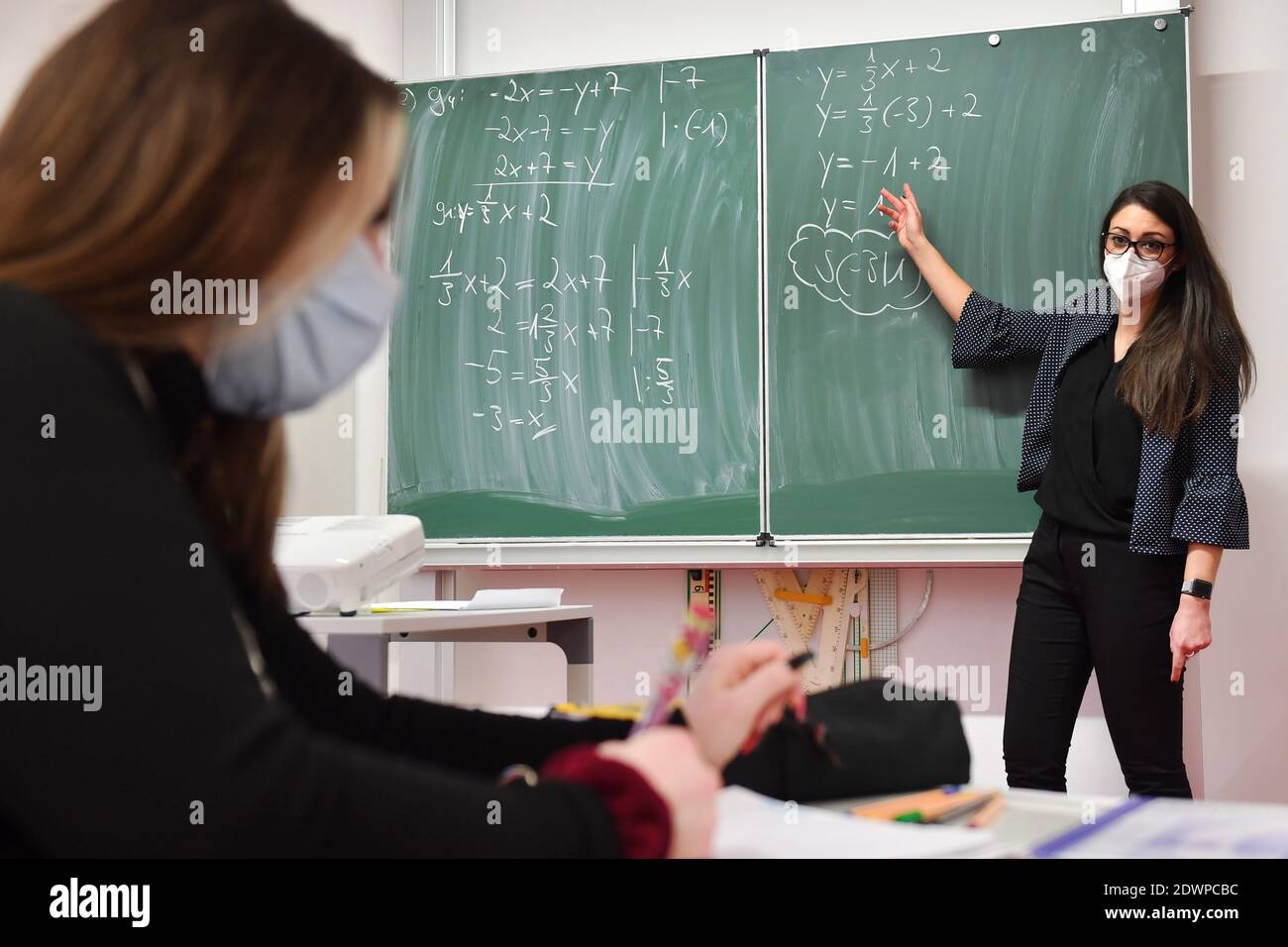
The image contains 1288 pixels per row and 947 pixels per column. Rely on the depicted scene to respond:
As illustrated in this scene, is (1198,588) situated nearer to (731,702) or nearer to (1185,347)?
(1185,347)

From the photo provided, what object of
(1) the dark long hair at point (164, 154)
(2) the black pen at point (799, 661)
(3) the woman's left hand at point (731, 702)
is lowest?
(3) the woman's left hand at point (731, 702)

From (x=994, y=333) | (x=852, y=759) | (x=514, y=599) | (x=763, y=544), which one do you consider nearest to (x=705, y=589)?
(x=763, y=544)

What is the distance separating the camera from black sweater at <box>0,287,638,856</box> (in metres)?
0.43

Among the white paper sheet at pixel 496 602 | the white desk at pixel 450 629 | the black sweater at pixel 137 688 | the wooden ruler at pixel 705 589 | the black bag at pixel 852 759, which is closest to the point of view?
the black sweater at pixel 137 688

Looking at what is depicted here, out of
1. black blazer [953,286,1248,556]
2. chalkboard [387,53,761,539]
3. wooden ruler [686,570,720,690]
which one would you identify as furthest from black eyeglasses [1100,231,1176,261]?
wooden ruler [686,570,720,690]

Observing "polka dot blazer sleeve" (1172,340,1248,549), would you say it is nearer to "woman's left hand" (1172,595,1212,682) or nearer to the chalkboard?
"woman's left hand" (1172,595,1212,682)

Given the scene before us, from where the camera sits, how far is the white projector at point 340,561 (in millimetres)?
1702

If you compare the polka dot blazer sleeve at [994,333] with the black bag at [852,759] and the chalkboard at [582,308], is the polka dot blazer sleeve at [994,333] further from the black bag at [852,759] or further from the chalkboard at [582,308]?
the black bag at [852,759]

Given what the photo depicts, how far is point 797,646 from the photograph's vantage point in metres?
3.05

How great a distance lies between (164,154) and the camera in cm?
50

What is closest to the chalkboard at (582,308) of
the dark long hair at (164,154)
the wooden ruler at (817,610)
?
the wooden ruler at (817,610)

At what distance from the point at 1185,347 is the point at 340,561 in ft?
5.25

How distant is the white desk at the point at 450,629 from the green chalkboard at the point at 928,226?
0.74 meters
